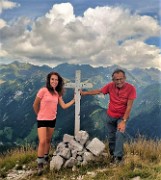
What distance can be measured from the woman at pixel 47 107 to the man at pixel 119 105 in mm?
790

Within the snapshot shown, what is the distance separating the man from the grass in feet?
0.90

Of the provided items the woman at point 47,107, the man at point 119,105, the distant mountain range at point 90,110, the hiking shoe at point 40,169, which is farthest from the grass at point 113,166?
A: the distant mountain range at point 90,110

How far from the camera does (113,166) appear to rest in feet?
24.3

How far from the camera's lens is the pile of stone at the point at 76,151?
24.6 ft

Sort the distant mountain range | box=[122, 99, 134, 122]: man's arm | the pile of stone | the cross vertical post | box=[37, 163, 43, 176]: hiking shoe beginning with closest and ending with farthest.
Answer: box=[122, 99, 134, 122]: man's arm
box=[37, 163, 43, 176]: hiking shoe
the pile of stone
the cross vertical post
the distant mountain range

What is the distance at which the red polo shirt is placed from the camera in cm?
726

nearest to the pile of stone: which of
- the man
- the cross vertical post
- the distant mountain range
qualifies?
the cross vertical post

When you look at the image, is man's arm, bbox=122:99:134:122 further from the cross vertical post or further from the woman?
the cross vertical post

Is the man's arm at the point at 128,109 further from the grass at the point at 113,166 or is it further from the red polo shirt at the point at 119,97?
the grass at the point at 113,166

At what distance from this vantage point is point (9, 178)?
7.59 metres

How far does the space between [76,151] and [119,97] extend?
A: 3.95 ft

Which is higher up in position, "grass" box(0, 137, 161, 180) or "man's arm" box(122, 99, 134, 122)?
"man's arm" box(122, 99, 134, 122)

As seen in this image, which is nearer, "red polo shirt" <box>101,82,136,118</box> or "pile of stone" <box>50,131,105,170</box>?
A: "red polo shirt" <box>101,82,136,118</box>

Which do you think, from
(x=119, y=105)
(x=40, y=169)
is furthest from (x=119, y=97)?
(x=40, y=169)
